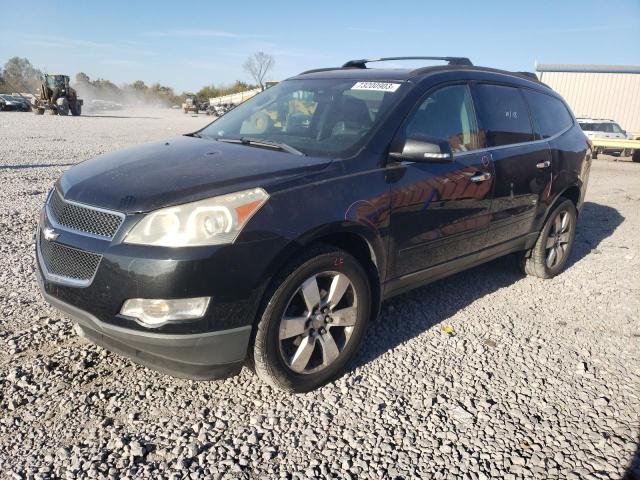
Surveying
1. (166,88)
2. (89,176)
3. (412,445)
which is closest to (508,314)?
(412,445)

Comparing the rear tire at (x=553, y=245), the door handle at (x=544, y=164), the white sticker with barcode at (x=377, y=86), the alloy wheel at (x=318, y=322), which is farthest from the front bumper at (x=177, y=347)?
the rear tire at (x=553, y=245)

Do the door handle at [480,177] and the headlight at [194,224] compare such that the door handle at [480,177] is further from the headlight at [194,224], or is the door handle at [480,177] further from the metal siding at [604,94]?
the metal siding at [604,94]

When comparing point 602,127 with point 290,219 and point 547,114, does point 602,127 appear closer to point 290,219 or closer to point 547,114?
point 547,114

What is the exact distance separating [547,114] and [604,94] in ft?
113

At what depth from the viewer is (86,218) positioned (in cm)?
255

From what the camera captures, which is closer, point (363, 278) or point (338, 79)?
point (363, 278)

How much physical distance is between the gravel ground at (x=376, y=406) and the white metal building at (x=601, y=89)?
34421 millimetres

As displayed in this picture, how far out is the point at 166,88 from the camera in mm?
99812

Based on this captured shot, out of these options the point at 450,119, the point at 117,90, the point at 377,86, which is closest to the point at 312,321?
the point at 377,86

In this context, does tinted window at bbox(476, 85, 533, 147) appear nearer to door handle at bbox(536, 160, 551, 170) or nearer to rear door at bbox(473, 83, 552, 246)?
rear door at bbox(473, 83, 552, 246)

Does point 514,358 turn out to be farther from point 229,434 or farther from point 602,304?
point 229,434

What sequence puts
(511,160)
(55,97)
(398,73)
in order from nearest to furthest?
(398,73) → (511,160) → (55,97)

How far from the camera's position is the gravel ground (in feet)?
7.59

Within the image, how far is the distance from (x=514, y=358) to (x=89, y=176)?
2880 millimetres
